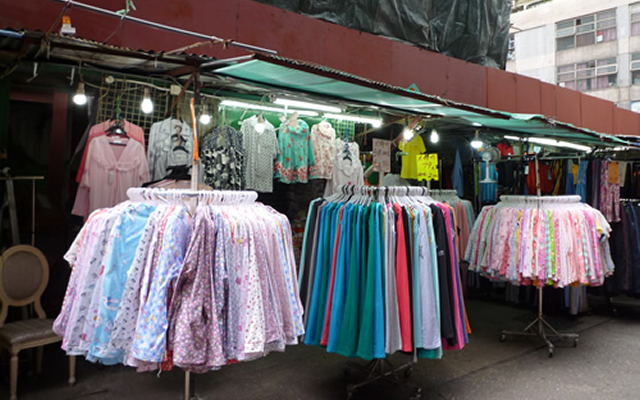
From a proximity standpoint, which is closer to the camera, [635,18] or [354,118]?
[354,118]

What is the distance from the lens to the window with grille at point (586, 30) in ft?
67.3

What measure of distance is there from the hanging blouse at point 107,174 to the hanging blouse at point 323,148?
2.06m

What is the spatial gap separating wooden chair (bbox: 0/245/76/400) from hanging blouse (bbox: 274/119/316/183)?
2548 millimetres

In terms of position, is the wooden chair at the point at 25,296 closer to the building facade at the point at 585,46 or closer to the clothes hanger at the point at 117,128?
the clothes hanger at the point at 117,128

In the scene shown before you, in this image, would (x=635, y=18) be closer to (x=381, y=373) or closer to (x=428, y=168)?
(x=428, y=168)

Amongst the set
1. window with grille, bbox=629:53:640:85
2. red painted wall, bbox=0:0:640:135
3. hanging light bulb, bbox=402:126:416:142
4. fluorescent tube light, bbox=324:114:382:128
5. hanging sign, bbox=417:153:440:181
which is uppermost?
window with grille, bbox=629:53:640:85

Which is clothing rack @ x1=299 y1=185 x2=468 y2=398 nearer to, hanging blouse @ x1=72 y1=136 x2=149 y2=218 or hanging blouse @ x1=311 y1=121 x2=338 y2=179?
hanging blouse @ x1=311 y1=121 x2=338 y2=179

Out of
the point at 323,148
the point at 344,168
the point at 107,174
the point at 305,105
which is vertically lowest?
the point at 107,174

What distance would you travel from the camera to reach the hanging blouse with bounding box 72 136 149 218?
4.02 meters

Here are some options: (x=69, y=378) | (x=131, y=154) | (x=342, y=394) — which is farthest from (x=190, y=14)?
(x=342, y=394)

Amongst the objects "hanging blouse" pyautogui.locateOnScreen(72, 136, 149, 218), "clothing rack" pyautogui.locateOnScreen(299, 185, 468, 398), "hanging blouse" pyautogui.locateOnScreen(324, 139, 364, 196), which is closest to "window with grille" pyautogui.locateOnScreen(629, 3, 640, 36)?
"hanging blouse" pyautogui.locateOnScreen(324, 139, 364, 196)

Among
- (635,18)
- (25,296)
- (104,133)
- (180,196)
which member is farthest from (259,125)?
(635,18)

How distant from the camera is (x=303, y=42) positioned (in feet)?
19.3

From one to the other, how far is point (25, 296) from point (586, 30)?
24801 mm
